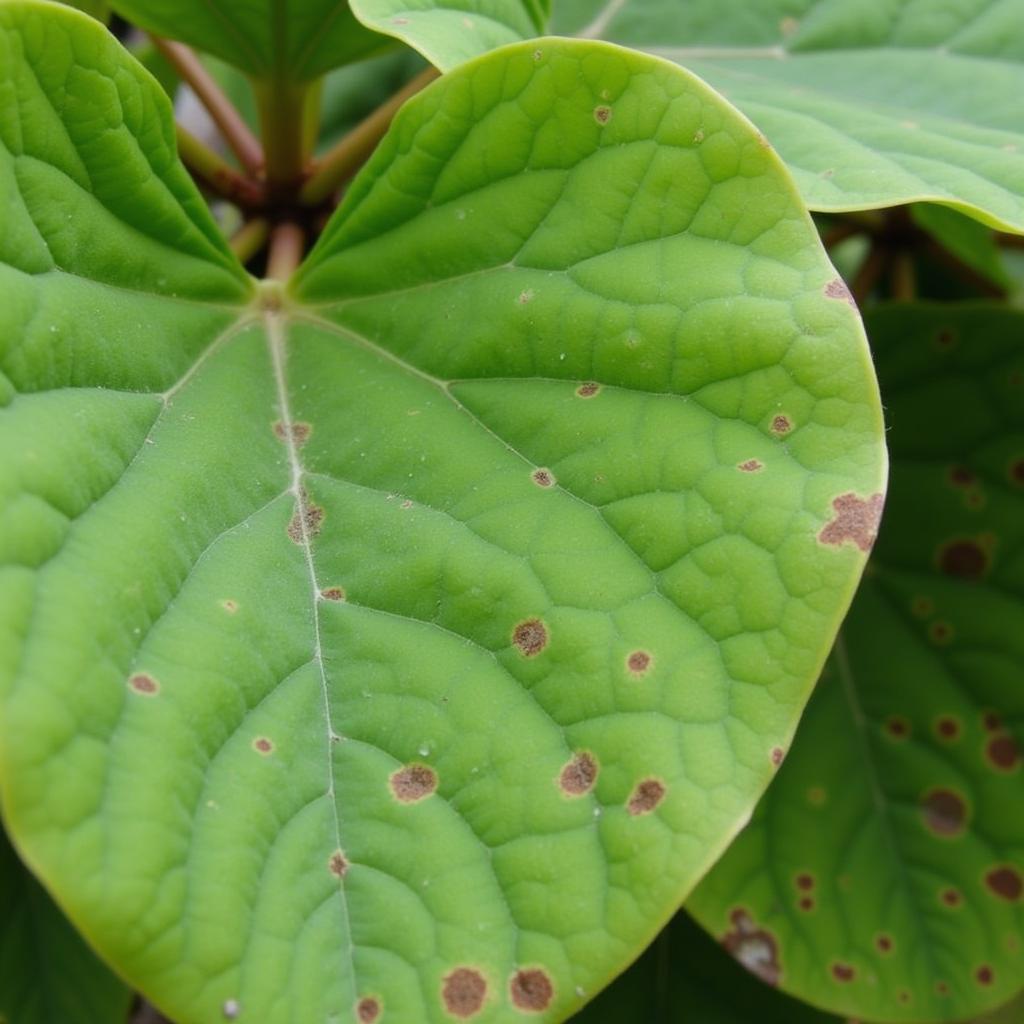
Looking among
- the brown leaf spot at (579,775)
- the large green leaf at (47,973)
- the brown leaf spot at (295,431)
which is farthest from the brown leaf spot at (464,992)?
the large green leaf at (47,973)

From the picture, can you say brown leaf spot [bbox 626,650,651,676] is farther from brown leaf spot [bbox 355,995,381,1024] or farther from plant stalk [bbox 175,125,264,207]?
plant stalk [bbox 175,125,264,207]

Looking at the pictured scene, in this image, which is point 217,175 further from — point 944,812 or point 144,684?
point 944,812

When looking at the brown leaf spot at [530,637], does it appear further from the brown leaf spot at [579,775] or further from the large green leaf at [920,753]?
the large green leaf at [920,753]

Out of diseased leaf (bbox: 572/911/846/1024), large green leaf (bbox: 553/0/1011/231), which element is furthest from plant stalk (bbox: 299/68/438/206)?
diseased leaf (bbox: 572/911/846/1024)

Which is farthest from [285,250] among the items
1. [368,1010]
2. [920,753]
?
[920,753]

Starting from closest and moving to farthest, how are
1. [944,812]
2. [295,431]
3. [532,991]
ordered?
1. [532,991]
2. [295,431]
3. [944,812]

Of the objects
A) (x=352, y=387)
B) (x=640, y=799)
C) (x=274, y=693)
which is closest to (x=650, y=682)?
(x=640, y=799)
